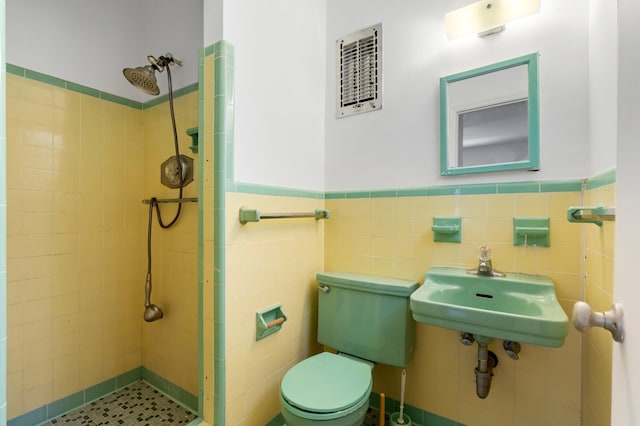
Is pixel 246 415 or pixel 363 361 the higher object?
pixel 363 361

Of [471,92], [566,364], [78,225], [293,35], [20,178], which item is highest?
[293,35]

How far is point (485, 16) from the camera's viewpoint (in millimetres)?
1257

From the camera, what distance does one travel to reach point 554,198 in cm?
118

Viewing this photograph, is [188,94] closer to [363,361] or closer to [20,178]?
[20,178]

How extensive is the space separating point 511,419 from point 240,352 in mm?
1247

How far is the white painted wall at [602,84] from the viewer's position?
0.88 meters

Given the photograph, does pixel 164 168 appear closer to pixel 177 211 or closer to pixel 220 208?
pixel 177 211

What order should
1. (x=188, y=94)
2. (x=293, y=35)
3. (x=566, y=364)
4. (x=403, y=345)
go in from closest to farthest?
(x=566, y=364)
(x=403, y=345)
(x=293, y=35)
(x=188, y=94)

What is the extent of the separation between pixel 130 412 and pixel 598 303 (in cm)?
228

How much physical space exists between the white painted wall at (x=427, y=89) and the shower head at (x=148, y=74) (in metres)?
0.95

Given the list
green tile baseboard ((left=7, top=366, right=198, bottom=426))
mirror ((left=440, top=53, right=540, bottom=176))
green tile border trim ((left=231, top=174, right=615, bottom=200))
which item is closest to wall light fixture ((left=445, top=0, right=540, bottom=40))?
mirror ((left=440, top=53, right=540, bottom=176))

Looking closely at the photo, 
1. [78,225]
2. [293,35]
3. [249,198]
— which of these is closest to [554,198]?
[249,198]

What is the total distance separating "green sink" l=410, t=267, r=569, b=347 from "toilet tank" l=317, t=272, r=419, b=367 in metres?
0.19

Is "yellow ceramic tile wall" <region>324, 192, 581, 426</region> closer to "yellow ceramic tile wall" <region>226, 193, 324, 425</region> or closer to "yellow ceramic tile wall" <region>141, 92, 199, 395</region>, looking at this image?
"yellow ceramic tile wall" <region>226, 193, 324, 425</region>
